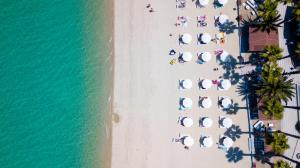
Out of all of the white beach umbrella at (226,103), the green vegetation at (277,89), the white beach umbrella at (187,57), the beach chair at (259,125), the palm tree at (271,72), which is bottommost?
the beach chair at (259,125)

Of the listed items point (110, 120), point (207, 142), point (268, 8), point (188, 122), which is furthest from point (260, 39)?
point (110, 120)

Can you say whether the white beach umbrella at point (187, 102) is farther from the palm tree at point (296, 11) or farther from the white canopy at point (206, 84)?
the palm tree at point (296, 11)

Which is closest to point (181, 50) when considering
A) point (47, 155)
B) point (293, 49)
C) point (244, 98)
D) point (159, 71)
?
point (159, 71)

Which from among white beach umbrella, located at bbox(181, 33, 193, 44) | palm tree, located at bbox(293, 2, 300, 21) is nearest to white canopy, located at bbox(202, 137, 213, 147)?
white beach umbrella, located at bbox(181, 33, 193, 44)

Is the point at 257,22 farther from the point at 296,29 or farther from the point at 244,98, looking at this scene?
the point at 244,98

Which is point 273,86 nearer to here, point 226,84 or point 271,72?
point 271,72

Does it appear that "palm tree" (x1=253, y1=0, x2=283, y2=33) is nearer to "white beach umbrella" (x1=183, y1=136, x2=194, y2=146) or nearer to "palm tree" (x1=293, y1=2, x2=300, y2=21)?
"palm tree" (x1=293, y1=2, x2=300, y2=21)

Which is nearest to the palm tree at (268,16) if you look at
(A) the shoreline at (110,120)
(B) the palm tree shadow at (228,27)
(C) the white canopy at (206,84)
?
(B) the palm tree shadow at (228,27)
